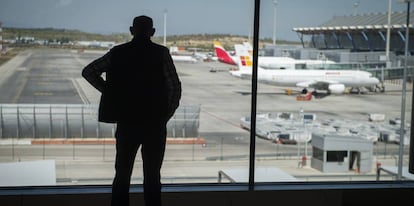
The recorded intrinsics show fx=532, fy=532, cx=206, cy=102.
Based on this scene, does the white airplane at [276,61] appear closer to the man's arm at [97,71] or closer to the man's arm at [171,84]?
the man's arm at [171,84]

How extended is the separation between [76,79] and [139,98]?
1.65m

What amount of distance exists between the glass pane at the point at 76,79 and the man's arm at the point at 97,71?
0.81 meters

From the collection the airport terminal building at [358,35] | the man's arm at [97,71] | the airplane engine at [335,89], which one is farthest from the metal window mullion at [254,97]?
the airplane engine at [335,89]

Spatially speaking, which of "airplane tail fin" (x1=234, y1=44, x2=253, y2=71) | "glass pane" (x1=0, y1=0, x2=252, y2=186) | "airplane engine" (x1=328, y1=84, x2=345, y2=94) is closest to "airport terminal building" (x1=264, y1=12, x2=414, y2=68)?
"airplane tail fin" (x1=234, y1=44, x2=253, y2=71)

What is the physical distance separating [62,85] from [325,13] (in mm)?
2713

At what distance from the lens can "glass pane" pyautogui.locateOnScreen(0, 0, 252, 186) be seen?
3.12m

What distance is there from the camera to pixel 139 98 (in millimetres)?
2076

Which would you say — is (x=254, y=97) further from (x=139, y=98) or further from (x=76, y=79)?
(x=76, y=79)

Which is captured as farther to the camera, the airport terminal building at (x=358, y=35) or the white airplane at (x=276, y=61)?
the airport terminal building at (x=358, y=35)

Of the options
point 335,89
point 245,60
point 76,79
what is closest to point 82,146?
point 76,79

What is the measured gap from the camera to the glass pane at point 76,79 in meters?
3.12

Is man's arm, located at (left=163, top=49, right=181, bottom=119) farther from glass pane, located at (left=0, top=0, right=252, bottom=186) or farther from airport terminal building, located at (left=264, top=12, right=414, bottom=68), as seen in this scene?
airport terminal building, located at (left=264, top=12, right=414, bottom=68)

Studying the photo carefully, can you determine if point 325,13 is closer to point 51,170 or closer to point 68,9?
point 68,9

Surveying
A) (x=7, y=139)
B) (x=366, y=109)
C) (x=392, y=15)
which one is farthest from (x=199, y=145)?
(x=366, y=109)
